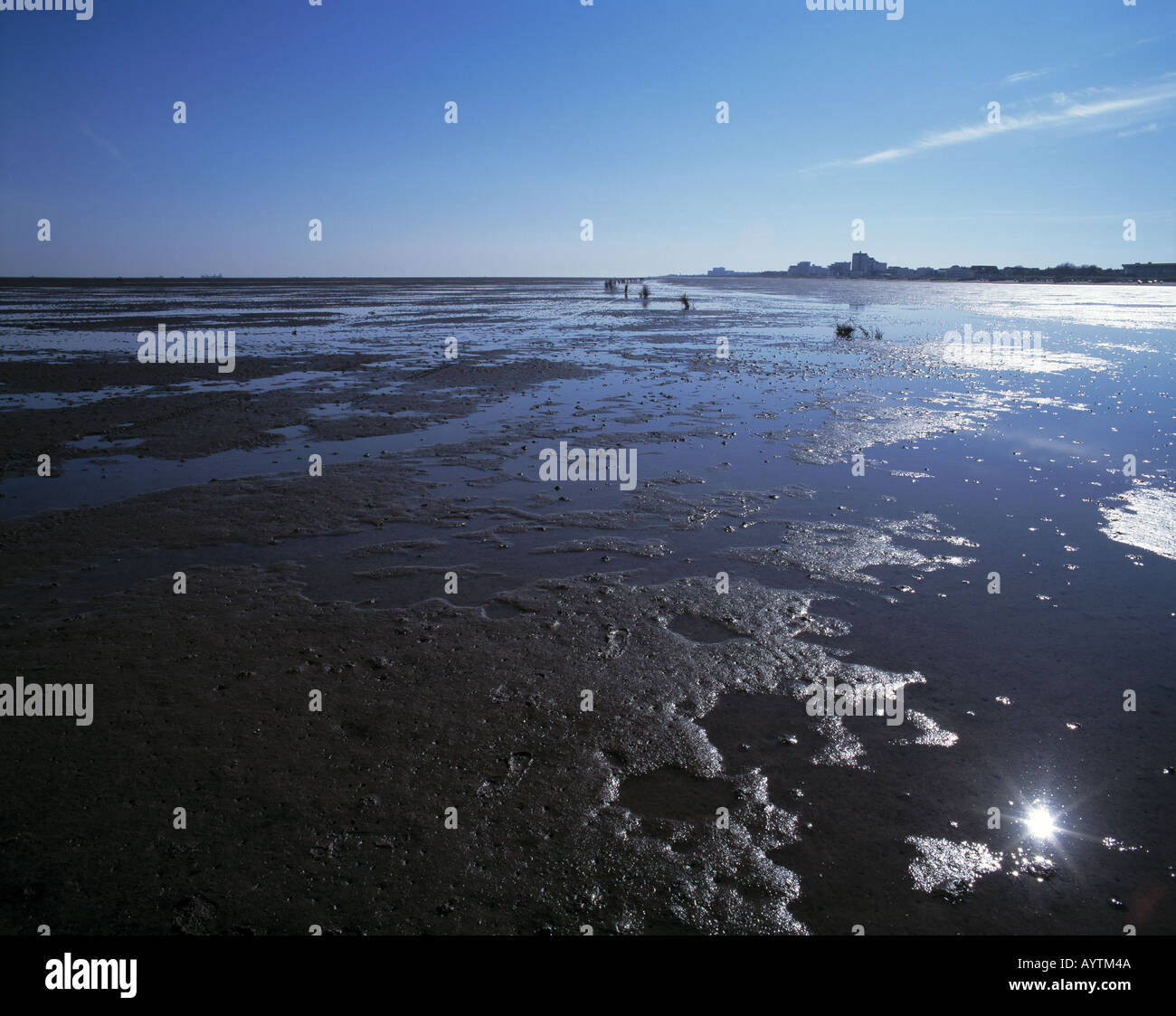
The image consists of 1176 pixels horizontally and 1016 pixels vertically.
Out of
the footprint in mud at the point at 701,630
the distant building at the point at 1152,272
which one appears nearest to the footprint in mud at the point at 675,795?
the footprint in mud at the point at 701,630

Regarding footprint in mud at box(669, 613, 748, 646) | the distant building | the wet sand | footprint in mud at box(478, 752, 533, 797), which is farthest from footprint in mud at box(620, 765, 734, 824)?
the distant building

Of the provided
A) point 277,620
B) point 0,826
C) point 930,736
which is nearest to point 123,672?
point 277,620

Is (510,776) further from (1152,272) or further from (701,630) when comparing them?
(1152,272)

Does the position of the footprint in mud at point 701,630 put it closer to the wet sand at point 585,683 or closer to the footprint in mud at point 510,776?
the wet sand at point 585,683

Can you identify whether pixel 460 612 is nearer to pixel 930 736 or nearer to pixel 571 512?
pixel 571 512

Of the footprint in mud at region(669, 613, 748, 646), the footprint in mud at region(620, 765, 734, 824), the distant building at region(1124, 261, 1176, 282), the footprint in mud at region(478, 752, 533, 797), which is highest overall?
the distant building at region(1124, 261, 1176, 282)

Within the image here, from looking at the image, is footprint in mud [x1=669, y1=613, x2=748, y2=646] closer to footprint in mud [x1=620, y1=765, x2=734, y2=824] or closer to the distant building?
footprint in mud [x1=620, y1=765, x2=734, y2=824]

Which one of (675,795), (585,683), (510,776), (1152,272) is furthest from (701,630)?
(1152,272)
